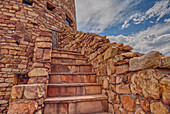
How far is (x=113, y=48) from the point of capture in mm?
1696

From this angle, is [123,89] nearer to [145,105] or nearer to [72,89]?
[145,105]

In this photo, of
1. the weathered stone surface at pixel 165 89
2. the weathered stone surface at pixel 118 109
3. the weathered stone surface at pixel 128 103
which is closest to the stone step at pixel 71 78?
the weathered stone surface at pixel 118 109

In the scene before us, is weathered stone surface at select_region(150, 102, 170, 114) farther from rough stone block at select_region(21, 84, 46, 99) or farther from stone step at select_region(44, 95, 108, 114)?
rough stone block at select_region(21, 84, 46, 99)

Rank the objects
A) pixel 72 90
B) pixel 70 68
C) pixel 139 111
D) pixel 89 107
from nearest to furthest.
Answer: pixel 139 111 < pixel 89 107 < pixel 72 90 < pixel 70 68

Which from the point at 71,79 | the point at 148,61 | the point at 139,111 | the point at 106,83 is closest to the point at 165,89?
the point at 148,61

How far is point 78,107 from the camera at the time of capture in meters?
1.58

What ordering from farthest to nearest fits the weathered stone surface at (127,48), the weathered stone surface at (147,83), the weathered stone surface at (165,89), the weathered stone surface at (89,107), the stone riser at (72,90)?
the stone riser at (72,90) < the weathered stone surface at (127,48) < the weathered stone surface at (89,107) < the weathered stone surface at (147,83) < the weathered stone surface at (165,89)

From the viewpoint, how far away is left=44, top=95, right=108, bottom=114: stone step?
1.51 meters

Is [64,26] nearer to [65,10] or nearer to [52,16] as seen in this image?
[52,16]

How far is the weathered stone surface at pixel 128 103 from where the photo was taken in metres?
1.21

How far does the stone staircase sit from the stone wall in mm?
235

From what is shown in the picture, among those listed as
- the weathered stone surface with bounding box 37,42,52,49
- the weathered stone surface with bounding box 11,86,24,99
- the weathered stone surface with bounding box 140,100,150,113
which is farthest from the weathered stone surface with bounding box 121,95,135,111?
the weathered stone surface with bounding box 37,42,52,49

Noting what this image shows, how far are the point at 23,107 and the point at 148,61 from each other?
182 cm

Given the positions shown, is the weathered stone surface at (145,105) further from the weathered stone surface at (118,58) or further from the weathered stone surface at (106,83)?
the weathered stone surface at (106,83)
